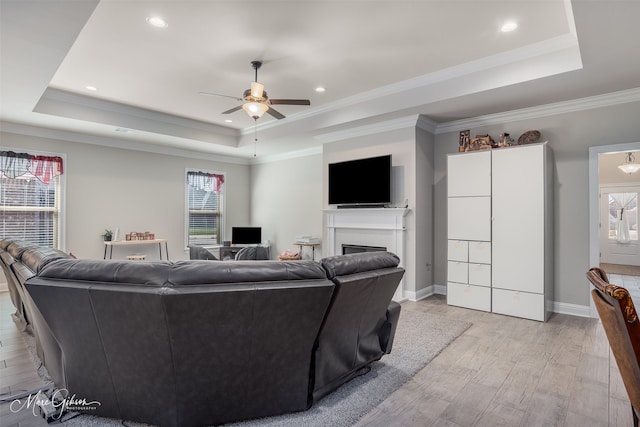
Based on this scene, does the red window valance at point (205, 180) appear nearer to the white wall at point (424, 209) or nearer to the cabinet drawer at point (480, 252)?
the white wall at point (424, 209)

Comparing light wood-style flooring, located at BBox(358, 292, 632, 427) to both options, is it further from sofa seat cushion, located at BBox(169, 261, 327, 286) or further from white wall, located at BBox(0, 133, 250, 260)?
white wall, located at BBox(0, 133, 250, 260)

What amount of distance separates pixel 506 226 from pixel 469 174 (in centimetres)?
82

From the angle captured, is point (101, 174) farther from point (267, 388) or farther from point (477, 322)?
point (477, 322)

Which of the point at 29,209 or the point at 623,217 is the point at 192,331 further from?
the point at 623,217

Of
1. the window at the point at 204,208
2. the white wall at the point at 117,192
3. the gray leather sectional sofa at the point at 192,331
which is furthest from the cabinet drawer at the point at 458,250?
the white wall at the point at 117,192

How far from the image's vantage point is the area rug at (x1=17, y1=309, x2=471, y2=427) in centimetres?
193

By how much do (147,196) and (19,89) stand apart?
301cm

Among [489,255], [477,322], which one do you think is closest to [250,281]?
[477,322]

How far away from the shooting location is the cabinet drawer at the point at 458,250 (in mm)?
4496

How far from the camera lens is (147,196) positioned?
662 centimetres

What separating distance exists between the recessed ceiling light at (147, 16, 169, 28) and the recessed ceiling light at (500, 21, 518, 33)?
121 inches

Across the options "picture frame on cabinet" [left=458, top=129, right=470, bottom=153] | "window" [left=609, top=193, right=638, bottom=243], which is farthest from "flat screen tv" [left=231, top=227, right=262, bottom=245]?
"window" [left=609, top=193, right=638, bottom=243]

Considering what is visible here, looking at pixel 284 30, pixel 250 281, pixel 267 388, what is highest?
pixel 284 30

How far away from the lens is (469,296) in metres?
4.45
